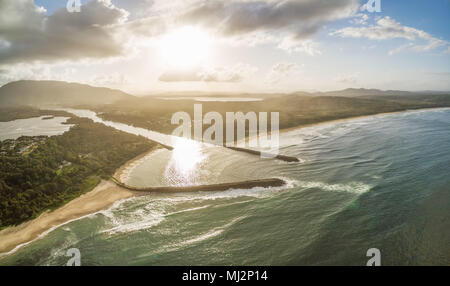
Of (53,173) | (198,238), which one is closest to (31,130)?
(53,173)

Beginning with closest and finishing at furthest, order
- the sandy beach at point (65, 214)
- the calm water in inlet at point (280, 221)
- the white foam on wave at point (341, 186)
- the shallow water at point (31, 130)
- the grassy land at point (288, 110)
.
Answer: the calm water in inlet at point (280, 221), the sandy beach at point (65, 214), the white foam on wave at point (341, 186), the shallow water at point (31, 130), the grassy land at point (288, 110)

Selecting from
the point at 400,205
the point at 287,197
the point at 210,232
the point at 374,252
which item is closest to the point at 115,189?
the point at 210,232

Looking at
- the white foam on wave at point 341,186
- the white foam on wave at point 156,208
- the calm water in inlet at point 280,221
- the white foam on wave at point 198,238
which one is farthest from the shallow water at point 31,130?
the white foam on wave at point 341,186

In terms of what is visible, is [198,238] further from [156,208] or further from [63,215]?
[63,215]

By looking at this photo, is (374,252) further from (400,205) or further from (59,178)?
(59,178)

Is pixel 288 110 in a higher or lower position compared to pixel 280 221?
higher

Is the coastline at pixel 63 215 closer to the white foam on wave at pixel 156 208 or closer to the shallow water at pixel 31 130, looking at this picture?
the white foam on wave at pixel 156 208
